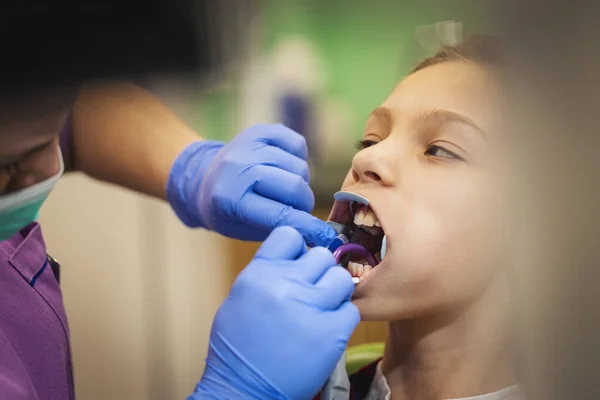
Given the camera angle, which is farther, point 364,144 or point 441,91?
point 364,144

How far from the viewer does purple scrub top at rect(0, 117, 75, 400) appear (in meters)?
0.86

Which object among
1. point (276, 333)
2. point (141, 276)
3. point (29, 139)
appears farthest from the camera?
point (141, 276)

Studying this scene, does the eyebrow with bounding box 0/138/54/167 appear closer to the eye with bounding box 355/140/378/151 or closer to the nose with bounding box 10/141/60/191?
the nose with bounding box 10/141/60/191

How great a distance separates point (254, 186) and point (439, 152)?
322 mm

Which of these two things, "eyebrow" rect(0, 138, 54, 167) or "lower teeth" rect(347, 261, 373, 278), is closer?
"eyebrow" rect(0, 138, 54, 167)

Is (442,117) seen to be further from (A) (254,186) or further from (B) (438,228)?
(A) (254,186)

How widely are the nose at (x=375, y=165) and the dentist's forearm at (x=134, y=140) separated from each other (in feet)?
1.62

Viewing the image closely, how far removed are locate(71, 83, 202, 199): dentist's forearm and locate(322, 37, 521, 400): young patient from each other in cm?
48

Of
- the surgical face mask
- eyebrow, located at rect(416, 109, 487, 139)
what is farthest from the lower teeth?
the surgical face mask

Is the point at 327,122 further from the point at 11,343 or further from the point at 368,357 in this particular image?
the point at 11,343

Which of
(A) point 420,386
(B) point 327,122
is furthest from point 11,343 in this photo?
(B) point 327,122

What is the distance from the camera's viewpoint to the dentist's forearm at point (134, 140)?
122cm

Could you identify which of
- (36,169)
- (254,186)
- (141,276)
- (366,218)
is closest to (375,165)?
(366,218)

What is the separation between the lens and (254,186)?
0.96 m
